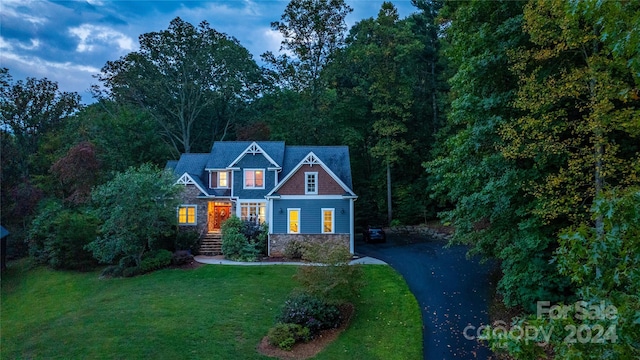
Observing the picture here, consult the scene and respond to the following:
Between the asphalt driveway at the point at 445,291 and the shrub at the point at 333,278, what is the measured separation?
2615mm

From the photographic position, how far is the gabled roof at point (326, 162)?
20844 millimetres

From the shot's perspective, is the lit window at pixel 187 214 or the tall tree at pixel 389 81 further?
the tall tree at pixel 389 81

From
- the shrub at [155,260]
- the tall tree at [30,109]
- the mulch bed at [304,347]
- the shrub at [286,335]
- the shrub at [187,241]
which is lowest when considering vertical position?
the mulch bed at [304,347]

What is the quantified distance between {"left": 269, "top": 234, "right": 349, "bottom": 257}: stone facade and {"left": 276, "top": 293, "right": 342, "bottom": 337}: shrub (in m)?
8.57

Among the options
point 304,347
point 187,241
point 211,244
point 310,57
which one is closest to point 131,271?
point 187,241

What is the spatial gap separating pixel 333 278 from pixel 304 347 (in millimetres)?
2513

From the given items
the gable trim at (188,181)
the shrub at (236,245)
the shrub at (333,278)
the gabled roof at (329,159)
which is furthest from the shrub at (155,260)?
the shrub at (333,278)

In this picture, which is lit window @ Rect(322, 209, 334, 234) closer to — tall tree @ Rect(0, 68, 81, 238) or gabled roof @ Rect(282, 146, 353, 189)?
gabled roof @ Rect(282, 146, 353, 189)

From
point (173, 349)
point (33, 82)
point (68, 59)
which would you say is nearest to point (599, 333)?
point (173, 349)

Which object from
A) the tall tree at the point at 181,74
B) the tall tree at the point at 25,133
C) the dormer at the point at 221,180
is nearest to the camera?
the tall tree at the point at 25,133

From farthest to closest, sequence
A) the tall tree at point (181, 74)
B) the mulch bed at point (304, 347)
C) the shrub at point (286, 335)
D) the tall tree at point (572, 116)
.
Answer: the tall tree at point (181, 74) < the shrub at point (286, 335) < the mulch bed at point (304, 347) < the tall tree at point (572, 116)

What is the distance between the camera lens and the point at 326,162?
75.1 feet

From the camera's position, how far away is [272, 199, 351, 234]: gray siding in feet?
67.7

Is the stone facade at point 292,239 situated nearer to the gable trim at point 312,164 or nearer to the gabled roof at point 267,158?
the gable trim at point 312,164
